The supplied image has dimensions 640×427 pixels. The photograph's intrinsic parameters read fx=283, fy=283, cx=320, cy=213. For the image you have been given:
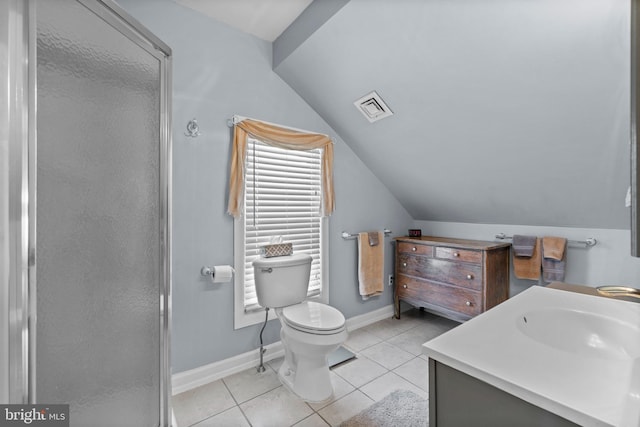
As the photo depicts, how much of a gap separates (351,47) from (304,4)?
43cm

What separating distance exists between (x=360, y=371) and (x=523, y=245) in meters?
1.79

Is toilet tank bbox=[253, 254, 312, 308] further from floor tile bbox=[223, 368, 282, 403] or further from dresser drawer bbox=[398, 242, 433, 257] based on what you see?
dresser drawer bbox=[398, 242, 433, 257]

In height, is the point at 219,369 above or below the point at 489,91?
below

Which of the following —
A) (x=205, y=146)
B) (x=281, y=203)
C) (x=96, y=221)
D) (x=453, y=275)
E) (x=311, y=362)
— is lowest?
(x=311, y=362)

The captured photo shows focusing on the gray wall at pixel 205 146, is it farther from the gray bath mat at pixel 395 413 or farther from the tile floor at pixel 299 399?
the gray bath mat at pixel 395 413

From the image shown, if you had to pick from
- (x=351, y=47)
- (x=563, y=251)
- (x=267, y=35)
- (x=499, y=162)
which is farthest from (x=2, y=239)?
(x=563, y=251)

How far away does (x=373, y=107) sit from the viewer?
2.27 metres

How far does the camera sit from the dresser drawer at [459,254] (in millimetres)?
2463

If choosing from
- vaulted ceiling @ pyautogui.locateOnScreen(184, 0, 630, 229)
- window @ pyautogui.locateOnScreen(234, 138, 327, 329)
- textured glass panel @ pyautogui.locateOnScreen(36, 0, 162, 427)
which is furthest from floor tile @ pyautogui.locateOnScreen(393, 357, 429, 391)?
textured glass panel @ pyautogui.locateOnScreen(36, 0, 162, 427)

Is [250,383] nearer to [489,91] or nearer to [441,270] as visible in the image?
[441,270]

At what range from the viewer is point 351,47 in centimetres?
190

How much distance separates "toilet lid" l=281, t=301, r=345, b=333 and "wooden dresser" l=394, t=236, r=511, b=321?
4.10ft

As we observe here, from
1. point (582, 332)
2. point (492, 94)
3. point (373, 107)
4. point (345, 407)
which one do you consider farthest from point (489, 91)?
point (345, 407)

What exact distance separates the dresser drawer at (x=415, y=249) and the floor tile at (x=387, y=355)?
94 centimetres
